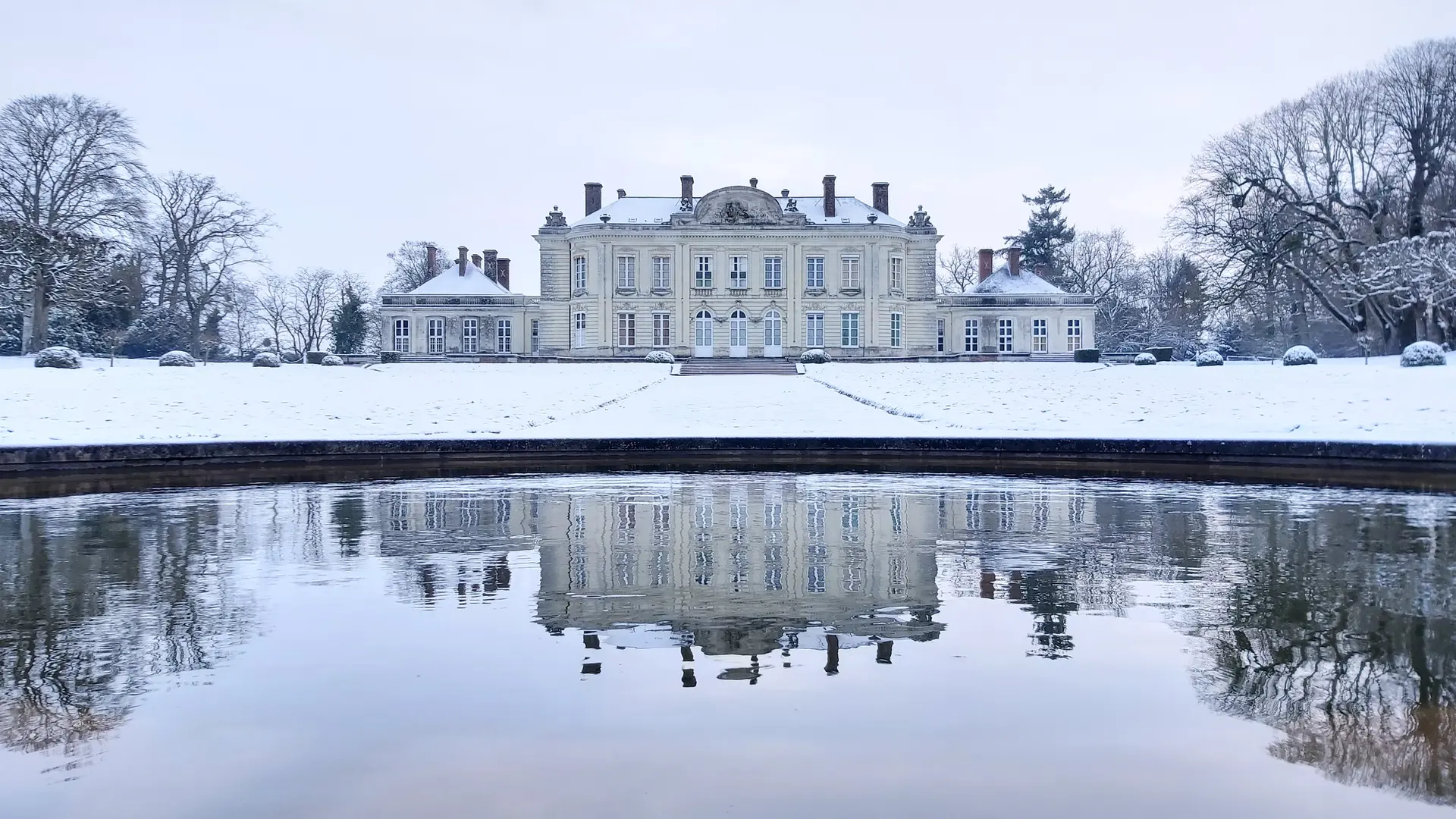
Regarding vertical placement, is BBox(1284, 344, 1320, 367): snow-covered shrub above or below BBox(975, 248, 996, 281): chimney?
below

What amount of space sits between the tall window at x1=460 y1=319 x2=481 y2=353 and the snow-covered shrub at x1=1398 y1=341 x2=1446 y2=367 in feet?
158

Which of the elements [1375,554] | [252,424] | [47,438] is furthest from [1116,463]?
[47,438]

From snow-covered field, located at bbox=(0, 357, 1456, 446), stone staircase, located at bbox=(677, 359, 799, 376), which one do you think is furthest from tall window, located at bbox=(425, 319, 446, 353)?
snow-covered field, located at bbox=(0, 357, 1456, 446)

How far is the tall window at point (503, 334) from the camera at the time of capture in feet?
215

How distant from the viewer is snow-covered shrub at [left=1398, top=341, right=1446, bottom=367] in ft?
94.1

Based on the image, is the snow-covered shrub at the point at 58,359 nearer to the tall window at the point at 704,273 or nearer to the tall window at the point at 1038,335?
the tall window at the point at 704,273

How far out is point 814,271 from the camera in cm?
6044

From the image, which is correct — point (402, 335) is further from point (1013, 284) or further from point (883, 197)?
point (1013, 284)

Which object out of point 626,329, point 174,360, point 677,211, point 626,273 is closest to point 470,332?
point 626,329

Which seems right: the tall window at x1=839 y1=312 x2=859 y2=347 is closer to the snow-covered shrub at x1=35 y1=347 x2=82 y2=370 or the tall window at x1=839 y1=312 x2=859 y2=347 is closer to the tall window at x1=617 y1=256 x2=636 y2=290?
the tall window at x1=617 y1=256 x2=636 y2=290

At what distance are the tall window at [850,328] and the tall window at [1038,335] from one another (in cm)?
1024

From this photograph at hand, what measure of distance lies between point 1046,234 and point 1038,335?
21616 mm

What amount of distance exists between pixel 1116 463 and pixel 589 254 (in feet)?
153

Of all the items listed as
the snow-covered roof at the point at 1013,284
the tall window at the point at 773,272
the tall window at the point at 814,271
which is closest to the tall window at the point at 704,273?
the tall window at the point at 773,272
